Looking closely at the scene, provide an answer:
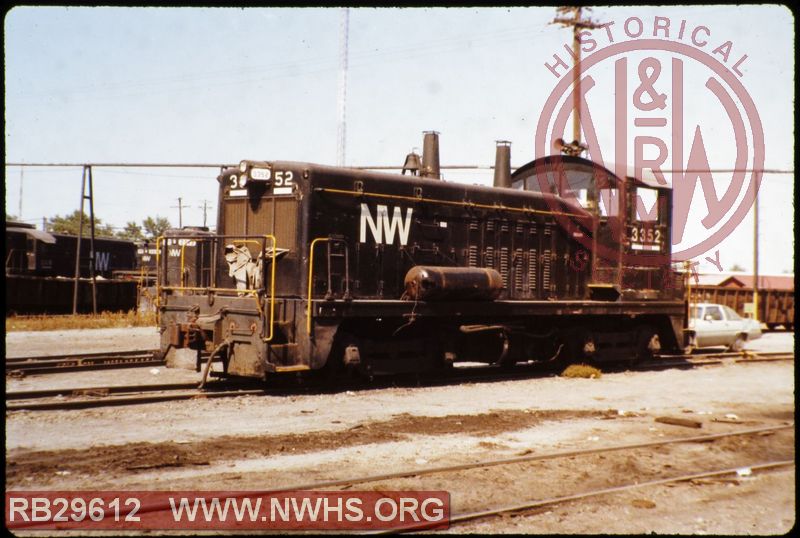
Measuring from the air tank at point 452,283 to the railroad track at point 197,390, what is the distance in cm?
146

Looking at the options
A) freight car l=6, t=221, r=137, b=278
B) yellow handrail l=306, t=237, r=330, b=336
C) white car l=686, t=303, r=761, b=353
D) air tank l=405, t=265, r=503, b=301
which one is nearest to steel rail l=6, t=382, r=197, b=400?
yellow handrail l=306, t=237, r=330, b=336

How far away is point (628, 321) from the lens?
15.2 meters

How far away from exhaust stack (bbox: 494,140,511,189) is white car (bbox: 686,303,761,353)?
8324mm

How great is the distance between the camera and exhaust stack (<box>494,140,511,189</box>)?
14.3 m

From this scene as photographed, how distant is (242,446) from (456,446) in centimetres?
212

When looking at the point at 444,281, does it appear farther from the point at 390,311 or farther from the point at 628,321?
the point at 628,321

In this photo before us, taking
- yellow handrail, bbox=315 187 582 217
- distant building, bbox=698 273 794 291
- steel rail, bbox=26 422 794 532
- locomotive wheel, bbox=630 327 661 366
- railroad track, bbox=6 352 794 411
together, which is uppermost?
yellow handrail, bbox=315 187 582 217

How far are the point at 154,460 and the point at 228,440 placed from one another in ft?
3.38

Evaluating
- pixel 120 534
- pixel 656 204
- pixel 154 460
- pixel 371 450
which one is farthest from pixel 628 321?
pixel 120 534

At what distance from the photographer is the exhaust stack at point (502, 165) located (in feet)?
46.8

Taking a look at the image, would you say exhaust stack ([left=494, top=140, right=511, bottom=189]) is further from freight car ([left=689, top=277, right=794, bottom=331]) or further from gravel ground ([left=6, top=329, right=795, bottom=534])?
freight car ([left=689, top=277, right=794, bottom=331])

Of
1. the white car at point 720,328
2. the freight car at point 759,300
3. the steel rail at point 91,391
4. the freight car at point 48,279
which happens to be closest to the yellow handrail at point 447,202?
the steel rail at point 91,391

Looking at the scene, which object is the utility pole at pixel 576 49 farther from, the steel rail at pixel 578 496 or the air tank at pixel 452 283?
the steel rail at pixel 578 496

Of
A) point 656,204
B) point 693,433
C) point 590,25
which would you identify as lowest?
point 693,433
